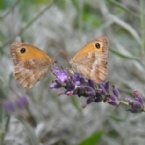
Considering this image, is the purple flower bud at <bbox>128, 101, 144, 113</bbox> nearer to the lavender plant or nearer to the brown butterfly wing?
the lavender plant

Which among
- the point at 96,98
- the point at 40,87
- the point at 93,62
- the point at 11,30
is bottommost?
the point at 96,98

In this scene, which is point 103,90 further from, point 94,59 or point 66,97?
point 66,97

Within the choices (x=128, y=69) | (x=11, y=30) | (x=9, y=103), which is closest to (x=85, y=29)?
(x=128, y=69)

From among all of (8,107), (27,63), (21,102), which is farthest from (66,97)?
(27,63)

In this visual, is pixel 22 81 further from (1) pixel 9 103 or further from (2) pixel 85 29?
(2) pixel 85 29

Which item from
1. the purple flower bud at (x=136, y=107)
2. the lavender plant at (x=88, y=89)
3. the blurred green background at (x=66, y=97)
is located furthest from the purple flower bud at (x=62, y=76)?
the blurred green background at (x=66, y=97)

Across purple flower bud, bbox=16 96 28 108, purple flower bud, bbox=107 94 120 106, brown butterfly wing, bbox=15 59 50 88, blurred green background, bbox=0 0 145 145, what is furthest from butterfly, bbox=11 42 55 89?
purple flower bud, bbox=16 96 28 108

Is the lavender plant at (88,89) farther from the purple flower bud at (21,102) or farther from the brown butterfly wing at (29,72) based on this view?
the purple flower bud at (21,102)
